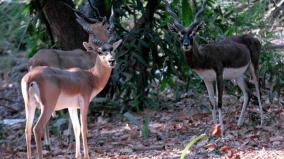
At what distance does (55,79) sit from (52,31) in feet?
14.3

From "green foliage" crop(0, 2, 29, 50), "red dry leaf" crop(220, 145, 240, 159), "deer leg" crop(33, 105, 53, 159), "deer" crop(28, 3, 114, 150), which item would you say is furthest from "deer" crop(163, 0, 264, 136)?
"green foliage" crop(0, 2, 29, 50)

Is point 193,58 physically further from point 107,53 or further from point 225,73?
point 107,53

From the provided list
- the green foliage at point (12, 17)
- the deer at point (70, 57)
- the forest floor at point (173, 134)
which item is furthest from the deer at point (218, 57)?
the green foliage at point (12, 17)

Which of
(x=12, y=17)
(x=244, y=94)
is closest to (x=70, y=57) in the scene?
(x=244, y=94)

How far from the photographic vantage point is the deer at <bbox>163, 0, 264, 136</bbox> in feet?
31.1

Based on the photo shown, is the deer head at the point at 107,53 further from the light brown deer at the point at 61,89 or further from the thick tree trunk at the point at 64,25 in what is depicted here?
the thick tree trunk at the point at 64,25

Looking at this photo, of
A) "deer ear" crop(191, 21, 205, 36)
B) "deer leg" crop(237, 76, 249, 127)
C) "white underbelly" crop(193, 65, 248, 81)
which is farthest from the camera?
"deer leg" crop(237, 76, 249, 127)

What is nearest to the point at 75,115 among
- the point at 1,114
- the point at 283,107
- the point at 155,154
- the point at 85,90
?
the point at 85,90

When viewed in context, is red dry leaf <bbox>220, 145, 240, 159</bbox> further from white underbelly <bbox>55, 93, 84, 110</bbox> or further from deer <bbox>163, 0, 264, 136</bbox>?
deer <bbox>163, 0, 264, 136</bbox>

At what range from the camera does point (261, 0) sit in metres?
12.7

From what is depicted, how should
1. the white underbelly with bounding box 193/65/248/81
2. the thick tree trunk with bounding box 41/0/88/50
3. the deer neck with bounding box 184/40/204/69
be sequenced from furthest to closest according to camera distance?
the thick tree trunk with bounding box 41/0/88/50, the white underbelly with bounding box 193/65/248/81, the deer neck with bounding box 184/40/204/69

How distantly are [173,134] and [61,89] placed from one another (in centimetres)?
269

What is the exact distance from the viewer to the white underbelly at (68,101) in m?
7.73

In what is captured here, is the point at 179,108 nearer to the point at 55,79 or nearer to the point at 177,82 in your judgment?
the point at 177,82
